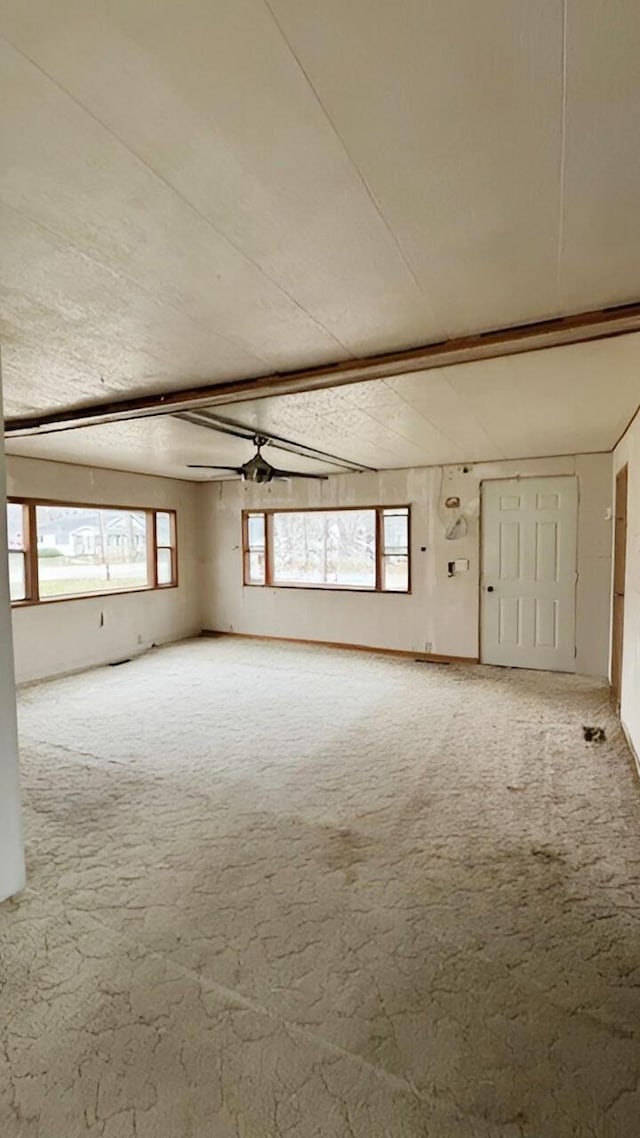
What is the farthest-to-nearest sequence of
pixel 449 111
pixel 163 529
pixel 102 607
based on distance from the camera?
pixel 163 529 → pixel 102 607 → pixel 449 111

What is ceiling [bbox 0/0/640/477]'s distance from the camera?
3.12 feet

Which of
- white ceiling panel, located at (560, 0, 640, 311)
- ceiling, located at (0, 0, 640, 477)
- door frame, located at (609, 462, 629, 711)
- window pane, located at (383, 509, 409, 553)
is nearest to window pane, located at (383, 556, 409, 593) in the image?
window pane, located at (383, 509, 409, 553)

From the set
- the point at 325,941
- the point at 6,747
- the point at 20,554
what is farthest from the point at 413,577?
the point at 6,747

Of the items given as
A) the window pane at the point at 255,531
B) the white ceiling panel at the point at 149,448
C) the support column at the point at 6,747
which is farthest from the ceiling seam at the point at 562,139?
the window pane at the point at 255,531

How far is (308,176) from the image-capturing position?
1322mm

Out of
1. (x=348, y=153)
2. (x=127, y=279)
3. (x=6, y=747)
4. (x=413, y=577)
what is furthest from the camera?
(x=413, y=577)

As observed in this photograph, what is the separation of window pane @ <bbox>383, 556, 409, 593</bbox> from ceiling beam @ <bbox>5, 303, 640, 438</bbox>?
398 centimetres

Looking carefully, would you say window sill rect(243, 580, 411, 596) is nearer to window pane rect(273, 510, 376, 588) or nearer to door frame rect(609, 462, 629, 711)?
window pane rect(273, 510, 376, 588)

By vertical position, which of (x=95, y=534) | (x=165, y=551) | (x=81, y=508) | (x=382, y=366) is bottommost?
(x=165, y=551)

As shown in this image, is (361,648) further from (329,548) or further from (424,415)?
(424,415)

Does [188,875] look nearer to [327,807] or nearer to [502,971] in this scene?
[327,807]

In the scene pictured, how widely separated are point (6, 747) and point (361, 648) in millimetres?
5216

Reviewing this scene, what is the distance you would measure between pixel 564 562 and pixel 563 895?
13.4 ft

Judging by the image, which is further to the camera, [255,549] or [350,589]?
[255,549]
